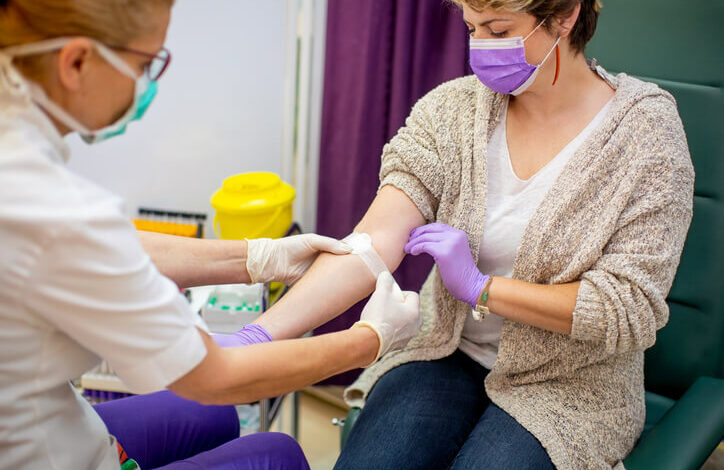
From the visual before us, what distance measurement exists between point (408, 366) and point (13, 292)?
0.97m

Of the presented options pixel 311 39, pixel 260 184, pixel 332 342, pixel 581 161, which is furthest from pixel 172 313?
pixel 311 39

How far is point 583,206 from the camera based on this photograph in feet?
4.74

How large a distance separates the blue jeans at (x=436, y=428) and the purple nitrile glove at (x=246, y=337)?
287 millimetres

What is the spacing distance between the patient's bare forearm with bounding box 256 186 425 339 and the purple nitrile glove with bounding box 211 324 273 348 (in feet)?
0.13

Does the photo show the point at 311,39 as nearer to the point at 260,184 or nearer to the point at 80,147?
the point at 260,184

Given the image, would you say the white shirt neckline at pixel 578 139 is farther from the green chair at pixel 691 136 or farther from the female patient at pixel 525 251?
the green chair at pixel 691 136

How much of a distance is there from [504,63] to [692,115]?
0.53 metres

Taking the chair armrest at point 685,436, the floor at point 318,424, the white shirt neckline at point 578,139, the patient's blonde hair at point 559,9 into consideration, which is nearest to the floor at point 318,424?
the floor at point 318,424

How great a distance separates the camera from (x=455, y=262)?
4.75 feet

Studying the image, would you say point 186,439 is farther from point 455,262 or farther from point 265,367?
point 455,262

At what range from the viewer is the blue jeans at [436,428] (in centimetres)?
136

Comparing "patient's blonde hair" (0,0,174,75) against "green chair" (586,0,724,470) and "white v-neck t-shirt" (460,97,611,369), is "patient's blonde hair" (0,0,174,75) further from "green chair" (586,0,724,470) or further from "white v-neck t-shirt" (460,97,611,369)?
"green chair" (586,0,724,470)

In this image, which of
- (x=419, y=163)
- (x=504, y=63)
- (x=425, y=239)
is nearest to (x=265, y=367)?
(x=425, y=239)

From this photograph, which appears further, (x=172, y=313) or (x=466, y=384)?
(x=466, y=384)
